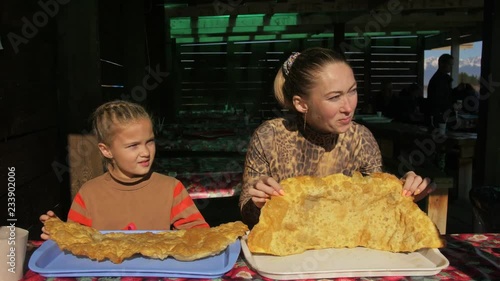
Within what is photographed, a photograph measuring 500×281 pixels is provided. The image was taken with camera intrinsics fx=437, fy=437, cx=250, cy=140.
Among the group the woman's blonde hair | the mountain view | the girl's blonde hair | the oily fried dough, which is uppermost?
the mountain view

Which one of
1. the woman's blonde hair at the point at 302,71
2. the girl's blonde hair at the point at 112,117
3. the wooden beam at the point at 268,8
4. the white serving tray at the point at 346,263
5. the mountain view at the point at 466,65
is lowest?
the white serving tray at the point at 346,263

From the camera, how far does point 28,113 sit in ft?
9.05

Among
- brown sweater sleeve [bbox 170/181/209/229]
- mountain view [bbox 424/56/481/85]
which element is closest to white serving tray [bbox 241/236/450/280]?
brown sweater sleeve [bbox 170/181/209/229]

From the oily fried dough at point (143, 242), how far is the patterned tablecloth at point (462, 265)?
3.1 inches

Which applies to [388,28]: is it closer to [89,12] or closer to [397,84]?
[397,84]

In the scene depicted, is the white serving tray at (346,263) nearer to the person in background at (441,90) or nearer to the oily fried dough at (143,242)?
the oily fried dough at (143,242)

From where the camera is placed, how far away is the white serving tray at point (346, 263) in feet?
4.61

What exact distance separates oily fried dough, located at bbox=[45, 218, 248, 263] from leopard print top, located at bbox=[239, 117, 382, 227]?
60 centimetres

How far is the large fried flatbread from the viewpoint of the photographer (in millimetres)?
1572

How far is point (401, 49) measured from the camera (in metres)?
15.1

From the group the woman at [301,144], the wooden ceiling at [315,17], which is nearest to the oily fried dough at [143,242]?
the woman at [301,144]

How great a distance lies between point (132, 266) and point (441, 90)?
25.4ft

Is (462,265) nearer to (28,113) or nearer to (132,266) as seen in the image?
(132,266)

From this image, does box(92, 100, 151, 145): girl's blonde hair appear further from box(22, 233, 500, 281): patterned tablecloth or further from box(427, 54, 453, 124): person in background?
box(427, 54, 453, 124): person in background
